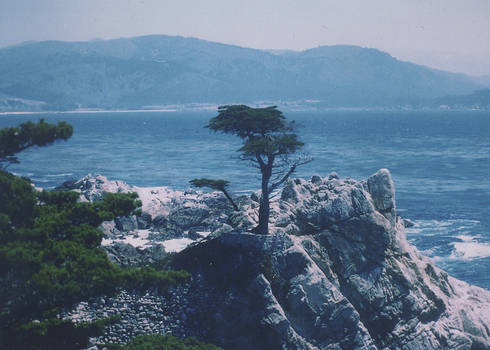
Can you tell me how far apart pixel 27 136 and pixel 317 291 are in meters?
12.9

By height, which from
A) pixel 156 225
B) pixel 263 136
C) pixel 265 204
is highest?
pixel 263 136

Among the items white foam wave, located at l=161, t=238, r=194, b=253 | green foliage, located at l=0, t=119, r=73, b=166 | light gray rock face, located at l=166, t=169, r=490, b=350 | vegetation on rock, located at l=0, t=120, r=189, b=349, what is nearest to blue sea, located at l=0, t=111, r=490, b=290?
→ light gray rock face, located at l=166, t=169, r=490, b=350

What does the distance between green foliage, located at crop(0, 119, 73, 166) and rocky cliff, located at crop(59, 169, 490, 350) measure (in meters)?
7.88

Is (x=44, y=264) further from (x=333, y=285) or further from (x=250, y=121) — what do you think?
(x=333, y=285)

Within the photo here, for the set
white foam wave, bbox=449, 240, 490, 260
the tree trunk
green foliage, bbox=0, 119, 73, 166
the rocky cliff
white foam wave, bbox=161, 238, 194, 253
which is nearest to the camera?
green foliage, bbox=0, 119, 73, 166

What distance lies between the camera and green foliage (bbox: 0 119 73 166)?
14.1m

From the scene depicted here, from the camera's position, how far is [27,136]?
14195 mm

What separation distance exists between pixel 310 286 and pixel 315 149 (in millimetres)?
81443

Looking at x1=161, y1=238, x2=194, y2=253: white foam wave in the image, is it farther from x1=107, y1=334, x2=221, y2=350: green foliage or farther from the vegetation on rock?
x1=107, y1=334, x2=221, y2=350: green foliage

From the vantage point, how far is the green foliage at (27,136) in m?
14.1

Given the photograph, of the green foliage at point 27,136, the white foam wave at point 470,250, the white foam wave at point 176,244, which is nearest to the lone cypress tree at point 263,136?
the white foam wave at point 176,244

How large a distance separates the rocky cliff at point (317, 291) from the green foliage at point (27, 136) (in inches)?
310

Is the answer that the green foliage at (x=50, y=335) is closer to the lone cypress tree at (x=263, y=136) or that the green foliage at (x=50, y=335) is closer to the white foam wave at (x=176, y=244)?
the lone cypress tree at (x=263, y=136)

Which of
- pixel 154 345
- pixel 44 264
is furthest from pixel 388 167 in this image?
pixel 44 264
